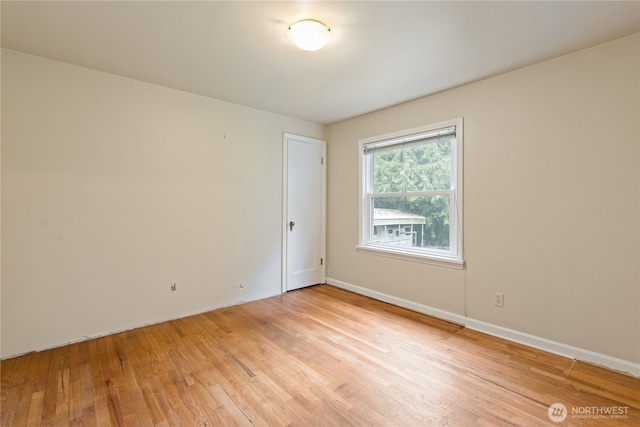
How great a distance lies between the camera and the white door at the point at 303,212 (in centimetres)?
410

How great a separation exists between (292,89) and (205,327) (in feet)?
8.40

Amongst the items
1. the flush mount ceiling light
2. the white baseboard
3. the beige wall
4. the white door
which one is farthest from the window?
the flush mount ceiling light

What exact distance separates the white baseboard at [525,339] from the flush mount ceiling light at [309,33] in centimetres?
280

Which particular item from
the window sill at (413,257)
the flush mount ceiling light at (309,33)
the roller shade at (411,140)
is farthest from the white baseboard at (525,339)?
the flush mount ceiling light at (309,33)

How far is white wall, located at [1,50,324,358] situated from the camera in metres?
2.40

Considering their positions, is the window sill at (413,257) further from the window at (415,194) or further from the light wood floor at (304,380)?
the light wood floor at (304,380)

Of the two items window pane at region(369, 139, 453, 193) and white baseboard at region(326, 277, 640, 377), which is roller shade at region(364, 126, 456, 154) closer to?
window pane at region(369, 139, 453, 193)

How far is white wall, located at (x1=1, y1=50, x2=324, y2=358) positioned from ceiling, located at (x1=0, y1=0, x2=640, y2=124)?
0.34 m

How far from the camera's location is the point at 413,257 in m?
3.43

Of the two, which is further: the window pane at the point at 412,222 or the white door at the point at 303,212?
the white door at the point at 303,212

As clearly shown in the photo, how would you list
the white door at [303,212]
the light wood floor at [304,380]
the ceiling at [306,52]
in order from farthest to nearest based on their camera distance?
1. the white door at [303,212]
2. the ceiling at [306,52]
3. the light wood floor at [304,380]

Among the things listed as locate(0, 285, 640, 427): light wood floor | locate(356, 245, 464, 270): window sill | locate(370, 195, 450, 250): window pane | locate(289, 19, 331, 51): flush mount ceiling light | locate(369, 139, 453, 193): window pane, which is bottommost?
locate(0, 285, 640, 427): light wood floor

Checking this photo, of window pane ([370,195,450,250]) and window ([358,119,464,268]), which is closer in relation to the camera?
window ([358,119,464,268])

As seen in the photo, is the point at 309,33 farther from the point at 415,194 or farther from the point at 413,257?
the point at 413,257
